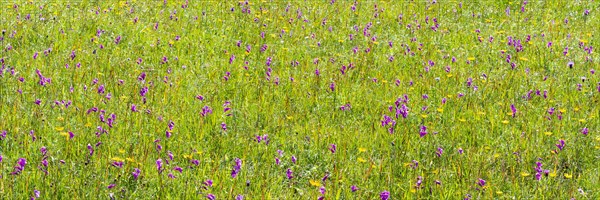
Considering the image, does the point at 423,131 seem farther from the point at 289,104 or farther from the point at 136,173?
the point at 136,173

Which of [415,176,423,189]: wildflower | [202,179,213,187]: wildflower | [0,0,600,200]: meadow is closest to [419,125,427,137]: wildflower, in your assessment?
[0,0,600,200]: meadow

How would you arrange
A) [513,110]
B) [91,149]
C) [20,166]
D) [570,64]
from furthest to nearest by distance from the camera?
[570,64], [513,110], [91,149], [20,166]

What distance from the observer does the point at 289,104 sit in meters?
5.53

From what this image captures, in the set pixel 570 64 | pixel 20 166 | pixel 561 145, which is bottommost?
pixel 570 64

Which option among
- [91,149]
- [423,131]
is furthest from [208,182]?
[423,131]

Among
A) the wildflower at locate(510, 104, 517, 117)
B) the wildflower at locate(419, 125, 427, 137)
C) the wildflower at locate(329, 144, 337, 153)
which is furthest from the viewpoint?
the wildflower at locate(510, 104, 517, 117)

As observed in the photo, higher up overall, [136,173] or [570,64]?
[136,173]

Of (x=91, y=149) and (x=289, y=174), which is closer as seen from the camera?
(x=289, y=174)

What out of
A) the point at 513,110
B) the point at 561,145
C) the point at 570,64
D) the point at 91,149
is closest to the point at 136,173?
the point at 91,149

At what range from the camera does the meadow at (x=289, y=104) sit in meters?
4.32

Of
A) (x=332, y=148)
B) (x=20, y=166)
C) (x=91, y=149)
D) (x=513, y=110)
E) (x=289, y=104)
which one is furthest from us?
(x=289, y=104)

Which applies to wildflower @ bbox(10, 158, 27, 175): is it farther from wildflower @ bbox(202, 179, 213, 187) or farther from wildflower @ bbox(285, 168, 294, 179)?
wildflower @ bbox(285, 168, 294, 179)

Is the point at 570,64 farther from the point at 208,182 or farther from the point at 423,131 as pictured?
the point at 208,182

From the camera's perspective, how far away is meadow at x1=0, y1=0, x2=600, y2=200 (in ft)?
14.2
